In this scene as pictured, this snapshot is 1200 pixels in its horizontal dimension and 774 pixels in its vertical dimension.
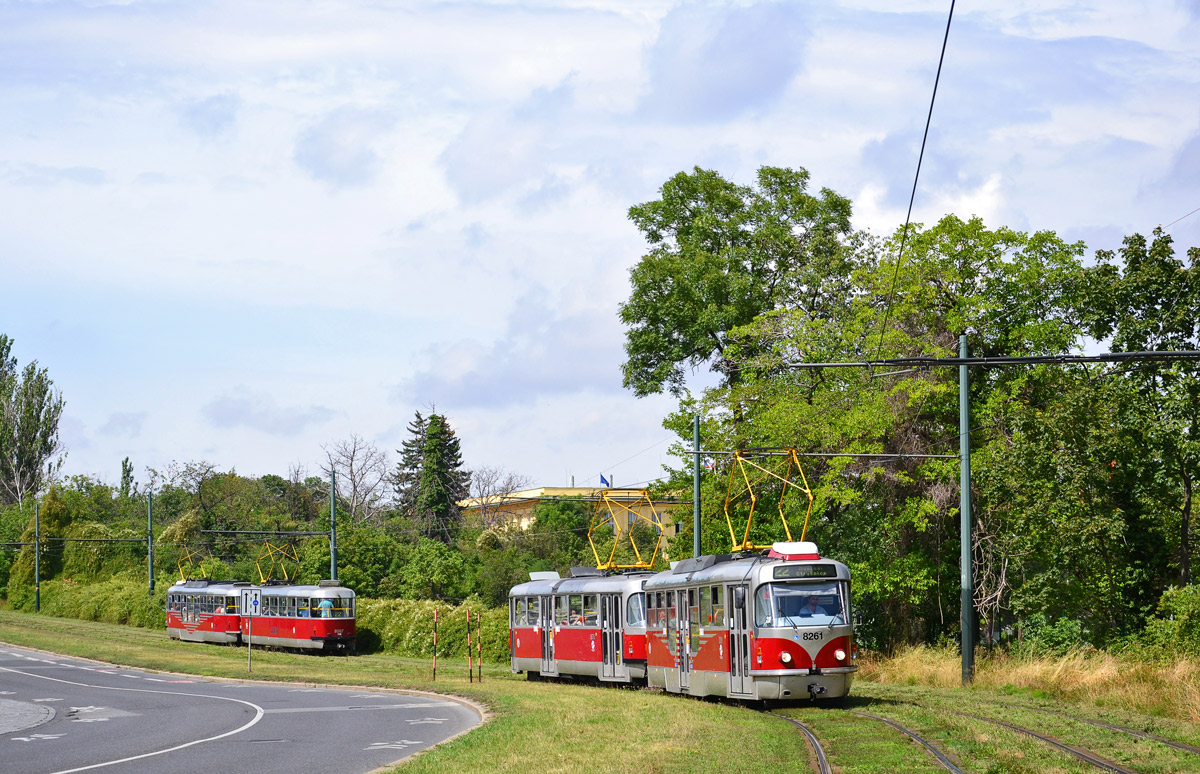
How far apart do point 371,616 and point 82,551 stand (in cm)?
3750

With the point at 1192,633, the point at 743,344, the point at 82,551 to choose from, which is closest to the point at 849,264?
the point at 743,344

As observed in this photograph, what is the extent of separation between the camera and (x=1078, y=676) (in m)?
22.2

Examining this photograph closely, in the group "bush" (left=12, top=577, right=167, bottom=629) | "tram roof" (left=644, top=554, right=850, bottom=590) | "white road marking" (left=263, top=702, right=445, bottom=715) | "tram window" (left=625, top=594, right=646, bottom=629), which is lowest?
"bush" (left=12, top=577, right=167, bottom=629)

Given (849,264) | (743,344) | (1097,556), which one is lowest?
(1097,556)

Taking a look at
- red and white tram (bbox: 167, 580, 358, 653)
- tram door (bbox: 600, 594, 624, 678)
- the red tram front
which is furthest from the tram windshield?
red and white tram (bbox: 167, 580, 358, 653)

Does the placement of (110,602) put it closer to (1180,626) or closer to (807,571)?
(807,571)

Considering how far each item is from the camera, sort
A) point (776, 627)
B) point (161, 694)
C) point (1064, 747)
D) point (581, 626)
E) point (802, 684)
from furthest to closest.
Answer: point (581, 626) → point (161, 694) → point (776, 627) → point (802, 684) → point (1064, 747)

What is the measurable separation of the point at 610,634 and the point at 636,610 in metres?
1.54

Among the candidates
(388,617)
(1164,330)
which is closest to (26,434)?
(388,617)

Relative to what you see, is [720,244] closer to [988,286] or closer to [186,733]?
[988,286]

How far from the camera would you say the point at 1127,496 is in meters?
26.9

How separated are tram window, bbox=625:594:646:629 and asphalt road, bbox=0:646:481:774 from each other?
4795mm

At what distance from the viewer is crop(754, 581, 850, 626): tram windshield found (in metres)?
21.0

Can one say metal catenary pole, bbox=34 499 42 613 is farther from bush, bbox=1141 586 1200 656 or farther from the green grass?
bush, bbox=1141 586 1200 656
